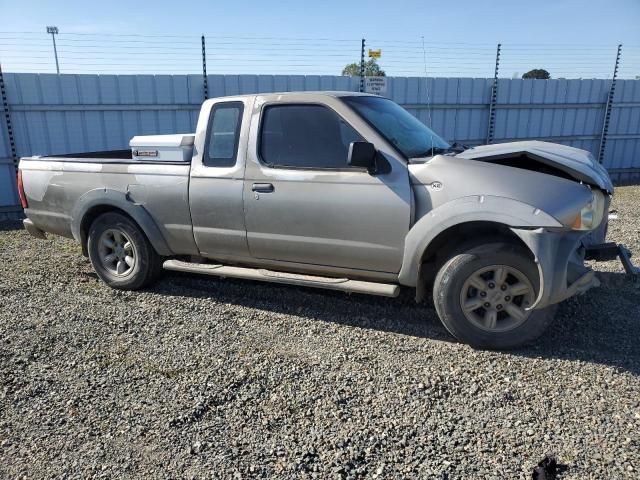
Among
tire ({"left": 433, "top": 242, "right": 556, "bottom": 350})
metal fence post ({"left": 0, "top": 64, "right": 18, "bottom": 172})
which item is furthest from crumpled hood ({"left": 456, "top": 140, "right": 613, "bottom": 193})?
metal fence post ({"left": 0, "top": 64, "right": 18, "bottom": 172})

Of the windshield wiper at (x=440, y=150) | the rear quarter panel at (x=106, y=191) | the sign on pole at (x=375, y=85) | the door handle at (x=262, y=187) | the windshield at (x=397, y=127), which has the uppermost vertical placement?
the sign on pole at (x=375, y=85)

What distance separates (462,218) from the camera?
3717mm

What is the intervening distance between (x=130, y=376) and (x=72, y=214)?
2546 millimetres

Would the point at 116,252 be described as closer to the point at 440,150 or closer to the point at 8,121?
the point at 440,150

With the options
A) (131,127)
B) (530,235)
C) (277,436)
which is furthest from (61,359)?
(131,127)

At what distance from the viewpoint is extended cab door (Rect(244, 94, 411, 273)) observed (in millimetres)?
4020

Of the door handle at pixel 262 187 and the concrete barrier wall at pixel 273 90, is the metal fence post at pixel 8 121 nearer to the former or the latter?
the concrete barrier wall at pixel 273 90

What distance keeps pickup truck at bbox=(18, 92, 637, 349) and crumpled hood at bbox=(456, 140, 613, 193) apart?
0.06 feet

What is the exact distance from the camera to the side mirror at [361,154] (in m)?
3.84

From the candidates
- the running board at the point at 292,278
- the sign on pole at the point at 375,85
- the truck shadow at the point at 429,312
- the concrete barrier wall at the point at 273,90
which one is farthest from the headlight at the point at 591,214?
the sign on pole at the point at 375,85

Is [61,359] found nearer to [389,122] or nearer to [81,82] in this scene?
[389,122]

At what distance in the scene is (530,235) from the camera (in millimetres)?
3543

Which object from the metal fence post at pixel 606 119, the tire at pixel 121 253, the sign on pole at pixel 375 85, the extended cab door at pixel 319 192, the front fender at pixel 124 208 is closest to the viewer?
the extended cab door at pixel 319 192

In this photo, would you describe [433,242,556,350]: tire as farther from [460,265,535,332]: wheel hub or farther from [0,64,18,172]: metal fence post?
[0,64,18,172]: metal fence post
